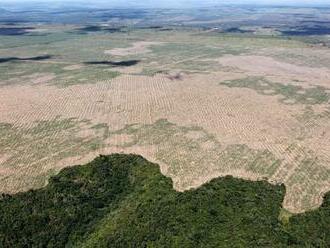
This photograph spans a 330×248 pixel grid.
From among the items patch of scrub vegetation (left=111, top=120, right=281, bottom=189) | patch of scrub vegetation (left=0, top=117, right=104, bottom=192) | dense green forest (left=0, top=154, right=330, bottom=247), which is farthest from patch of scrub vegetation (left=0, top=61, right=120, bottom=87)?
dense green forest (left=0, top=154, right=330, bottom=247)

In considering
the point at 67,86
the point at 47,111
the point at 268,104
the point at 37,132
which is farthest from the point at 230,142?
the point at 67,86

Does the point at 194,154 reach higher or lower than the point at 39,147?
higher

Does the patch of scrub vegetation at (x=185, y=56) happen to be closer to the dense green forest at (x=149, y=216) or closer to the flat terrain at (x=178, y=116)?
the flat terrain at (x=178, y=116)

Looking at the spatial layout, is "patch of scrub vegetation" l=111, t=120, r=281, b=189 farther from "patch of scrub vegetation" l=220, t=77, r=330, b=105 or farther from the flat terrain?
"patch of scrub vegetation" l=220, t=77, r=330, b=105

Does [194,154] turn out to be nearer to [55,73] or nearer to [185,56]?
[55,73]

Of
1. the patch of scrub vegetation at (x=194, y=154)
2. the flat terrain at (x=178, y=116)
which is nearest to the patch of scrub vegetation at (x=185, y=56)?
the flat terrain at (x=178, y=116)

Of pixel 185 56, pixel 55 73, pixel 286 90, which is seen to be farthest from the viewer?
pixel 185 56

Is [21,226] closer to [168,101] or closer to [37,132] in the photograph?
[37,132]

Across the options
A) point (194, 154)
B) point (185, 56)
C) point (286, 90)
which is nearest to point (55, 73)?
point (185, 56)
